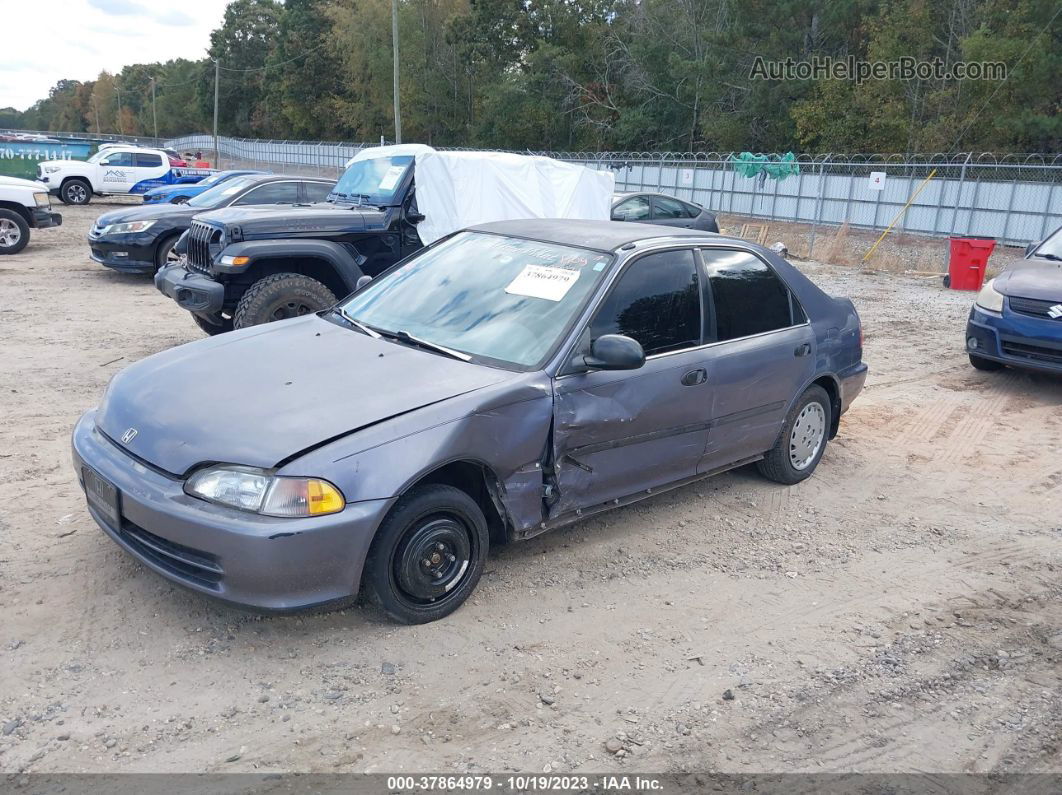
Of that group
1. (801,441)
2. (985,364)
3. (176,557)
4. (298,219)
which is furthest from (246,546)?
(985,364)

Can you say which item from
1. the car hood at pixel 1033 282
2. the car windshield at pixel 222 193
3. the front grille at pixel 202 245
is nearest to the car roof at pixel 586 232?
the front grille at pixel 202 245

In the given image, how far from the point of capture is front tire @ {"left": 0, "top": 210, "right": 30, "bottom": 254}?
15.3 m

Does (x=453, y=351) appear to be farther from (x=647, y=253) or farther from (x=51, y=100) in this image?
(x=51, y=100)

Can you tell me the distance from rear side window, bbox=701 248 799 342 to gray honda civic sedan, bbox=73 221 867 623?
1 cm

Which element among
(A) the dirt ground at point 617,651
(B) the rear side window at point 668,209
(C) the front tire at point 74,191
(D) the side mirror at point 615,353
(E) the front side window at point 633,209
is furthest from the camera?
(C) the front tire at point 74,191

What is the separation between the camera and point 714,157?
41562 millimetres

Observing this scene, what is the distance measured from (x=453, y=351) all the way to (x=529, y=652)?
1.45 meters

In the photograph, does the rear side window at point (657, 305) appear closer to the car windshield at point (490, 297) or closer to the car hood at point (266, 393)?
the car windshield at point (490, 297)

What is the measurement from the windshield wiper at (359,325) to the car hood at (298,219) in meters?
3.68

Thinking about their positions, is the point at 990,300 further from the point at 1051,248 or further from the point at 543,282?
the point at 543,282

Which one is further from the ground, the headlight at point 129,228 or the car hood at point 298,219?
the car hood at point 298,219

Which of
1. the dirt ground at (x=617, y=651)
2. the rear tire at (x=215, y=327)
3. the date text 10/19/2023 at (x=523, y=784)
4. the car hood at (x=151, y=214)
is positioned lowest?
the date text 10/19/2023 at (x=523, y=784)

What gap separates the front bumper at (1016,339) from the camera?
803cm

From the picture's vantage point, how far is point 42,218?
15156 mm
